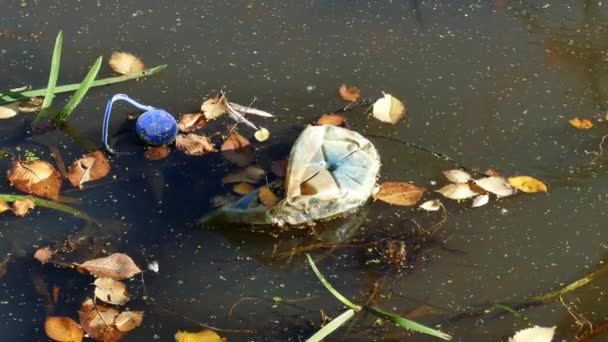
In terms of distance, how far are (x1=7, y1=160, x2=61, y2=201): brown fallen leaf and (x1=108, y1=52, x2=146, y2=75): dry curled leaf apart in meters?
0.49

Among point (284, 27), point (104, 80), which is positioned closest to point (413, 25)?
point (284, 27)

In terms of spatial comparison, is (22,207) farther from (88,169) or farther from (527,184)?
(527,184)

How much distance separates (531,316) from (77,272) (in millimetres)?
1206

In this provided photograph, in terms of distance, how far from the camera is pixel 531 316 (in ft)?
6.27

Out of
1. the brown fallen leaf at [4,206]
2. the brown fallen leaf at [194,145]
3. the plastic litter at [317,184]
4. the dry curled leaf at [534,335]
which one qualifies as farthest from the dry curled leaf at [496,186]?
the brown fallen leaf at [4,206]

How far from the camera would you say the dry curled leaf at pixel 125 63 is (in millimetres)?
2561

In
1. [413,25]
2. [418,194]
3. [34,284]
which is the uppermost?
[413,25]

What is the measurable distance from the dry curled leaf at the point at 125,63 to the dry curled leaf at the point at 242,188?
0.66 metres

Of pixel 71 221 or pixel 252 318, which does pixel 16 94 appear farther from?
pixel 252 318

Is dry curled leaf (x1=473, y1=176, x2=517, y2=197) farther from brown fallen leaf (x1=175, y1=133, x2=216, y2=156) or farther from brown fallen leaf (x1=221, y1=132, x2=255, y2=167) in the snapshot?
brown fallen leaf (x1=175, y1=133, x2=216, y2=156)

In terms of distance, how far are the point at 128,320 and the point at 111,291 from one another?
0.10 metres

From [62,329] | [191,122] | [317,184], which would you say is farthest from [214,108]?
[62,329]

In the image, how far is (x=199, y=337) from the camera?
184 centimetres

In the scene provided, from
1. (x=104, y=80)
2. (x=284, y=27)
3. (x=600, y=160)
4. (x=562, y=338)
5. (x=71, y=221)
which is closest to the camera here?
(x=562, y=338)
